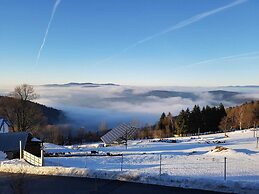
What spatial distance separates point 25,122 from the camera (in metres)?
71.3

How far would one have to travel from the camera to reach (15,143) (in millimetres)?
43844

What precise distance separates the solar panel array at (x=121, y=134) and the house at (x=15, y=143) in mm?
19334

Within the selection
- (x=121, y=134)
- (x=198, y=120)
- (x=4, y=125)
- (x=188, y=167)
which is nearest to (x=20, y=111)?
(x=4, y=125)

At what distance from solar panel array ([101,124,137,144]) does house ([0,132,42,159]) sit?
19.3 metres

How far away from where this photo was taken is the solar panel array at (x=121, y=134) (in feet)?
215

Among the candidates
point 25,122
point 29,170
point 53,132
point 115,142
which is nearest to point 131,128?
point 115,142

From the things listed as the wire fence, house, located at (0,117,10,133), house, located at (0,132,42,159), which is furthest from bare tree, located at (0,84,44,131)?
the wire fence

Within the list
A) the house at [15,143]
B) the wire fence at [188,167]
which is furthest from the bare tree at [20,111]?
the wire fence at [188,167]

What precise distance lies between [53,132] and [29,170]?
4871 inches

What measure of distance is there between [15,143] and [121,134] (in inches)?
1004

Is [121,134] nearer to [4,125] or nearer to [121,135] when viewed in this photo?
[121,135]

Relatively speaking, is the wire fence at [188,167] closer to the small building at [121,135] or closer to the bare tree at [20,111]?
the small building at [121,135]

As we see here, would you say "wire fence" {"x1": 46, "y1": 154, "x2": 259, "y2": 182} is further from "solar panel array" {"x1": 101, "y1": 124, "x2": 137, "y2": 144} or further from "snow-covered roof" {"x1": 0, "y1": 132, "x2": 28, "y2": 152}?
"solar panel array" {"x1": 101, "y1": 124, "x2": 137, "y2": 144}

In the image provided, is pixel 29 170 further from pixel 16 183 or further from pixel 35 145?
pixel 35 145
